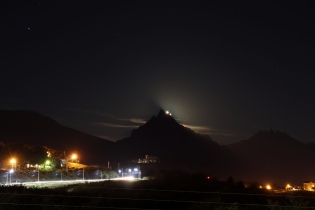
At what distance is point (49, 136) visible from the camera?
527ft

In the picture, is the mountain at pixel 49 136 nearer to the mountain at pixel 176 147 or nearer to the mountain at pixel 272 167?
the mountain at pixel 176 147

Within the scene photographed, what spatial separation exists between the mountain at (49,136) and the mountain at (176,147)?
30.2 ft

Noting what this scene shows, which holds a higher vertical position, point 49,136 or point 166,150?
point 49,136

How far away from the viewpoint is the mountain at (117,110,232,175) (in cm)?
15526

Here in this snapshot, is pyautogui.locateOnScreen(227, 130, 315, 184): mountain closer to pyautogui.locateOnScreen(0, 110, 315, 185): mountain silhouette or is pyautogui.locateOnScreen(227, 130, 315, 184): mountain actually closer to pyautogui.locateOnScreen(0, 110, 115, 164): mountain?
pyautogui.locateOnScreen(0, 110, 315, 185): mountain silhouette

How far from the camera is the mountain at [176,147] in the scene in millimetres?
155262

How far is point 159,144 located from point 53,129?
42801 millimetres

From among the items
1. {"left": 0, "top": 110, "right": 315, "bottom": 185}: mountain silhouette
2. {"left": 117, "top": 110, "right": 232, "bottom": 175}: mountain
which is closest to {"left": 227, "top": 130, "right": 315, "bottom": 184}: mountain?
{"left": 0, "top": 110, "right": 315, "bottom": 185}: mountain silhouette

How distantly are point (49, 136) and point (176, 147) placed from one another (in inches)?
1983

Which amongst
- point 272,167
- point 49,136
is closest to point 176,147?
point 272,167

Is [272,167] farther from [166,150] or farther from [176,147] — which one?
[166,150]

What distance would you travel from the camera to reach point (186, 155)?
165875 millimetres

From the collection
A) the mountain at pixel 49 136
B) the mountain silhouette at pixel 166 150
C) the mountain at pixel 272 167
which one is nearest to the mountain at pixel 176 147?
the mountain silhouette at pixel 166 150

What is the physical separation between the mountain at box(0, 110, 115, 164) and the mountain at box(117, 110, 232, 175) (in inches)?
362
